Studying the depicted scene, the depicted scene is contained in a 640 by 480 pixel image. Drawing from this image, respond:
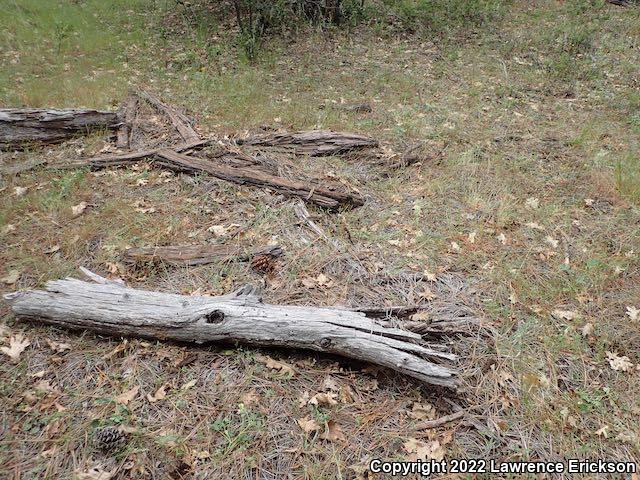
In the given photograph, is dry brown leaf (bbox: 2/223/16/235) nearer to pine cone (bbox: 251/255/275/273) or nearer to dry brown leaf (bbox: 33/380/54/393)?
dry brown leaf (bbox: 33/380/54/393)

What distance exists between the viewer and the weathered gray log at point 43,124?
558cm

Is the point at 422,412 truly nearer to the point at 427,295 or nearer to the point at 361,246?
the point at 427,295

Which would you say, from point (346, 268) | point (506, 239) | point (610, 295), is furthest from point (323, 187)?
point (610, 295)

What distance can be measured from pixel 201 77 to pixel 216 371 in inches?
252

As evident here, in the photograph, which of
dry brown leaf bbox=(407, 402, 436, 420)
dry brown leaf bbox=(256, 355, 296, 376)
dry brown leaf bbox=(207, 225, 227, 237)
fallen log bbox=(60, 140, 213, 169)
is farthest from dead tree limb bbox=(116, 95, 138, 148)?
dry brown leaf bbox=(407, 402, 436, 420)

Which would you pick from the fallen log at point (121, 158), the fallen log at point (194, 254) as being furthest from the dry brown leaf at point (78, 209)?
the fallen log at point (194, 254)

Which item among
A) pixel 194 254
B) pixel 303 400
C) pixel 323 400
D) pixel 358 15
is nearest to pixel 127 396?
pixel 303 400

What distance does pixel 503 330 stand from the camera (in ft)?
11.2

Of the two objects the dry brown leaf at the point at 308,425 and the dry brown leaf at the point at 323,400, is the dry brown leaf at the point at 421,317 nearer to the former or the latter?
the dry brown leaf at the point at 323,400

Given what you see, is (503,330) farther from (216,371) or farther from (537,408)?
(216,371)

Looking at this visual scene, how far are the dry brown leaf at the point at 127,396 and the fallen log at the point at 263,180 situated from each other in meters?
2.61

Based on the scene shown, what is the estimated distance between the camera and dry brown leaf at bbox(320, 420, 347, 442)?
2730 mm

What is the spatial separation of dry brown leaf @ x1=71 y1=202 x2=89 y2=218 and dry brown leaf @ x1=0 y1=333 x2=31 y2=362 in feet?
5.50

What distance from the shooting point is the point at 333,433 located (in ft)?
9.03
